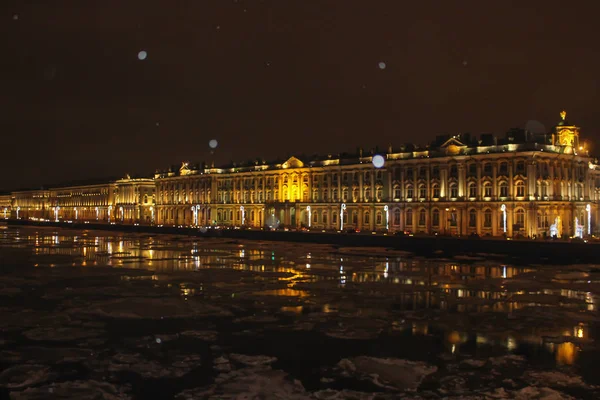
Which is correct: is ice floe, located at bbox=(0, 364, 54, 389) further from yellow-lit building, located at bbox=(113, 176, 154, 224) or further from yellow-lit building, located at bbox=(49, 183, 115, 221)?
yellow-lit building, located at bbox=(49, 183, 115, 221)

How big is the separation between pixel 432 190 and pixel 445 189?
2158mm

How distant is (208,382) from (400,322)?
31.0 feet

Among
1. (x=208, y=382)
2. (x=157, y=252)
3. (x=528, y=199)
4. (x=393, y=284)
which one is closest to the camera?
(x=208, y=382)

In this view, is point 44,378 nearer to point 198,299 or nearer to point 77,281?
point 198,299

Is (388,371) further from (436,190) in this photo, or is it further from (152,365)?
(436,190)

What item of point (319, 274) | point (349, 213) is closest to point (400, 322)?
point (319, 274)

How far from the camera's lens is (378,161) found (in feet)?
291

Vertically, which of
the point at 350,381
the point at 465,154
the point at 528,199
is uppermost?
the point at 465,154

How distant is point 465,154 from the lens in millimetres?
76625

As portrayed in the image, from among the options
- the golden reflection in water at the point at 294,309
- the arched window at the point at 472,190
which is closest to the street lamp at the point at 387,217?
the arched window at the point at 472,190

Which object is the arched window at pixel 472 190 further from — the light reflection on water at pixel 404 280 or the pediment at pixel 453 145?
the light reflection on water at pixel 404 280

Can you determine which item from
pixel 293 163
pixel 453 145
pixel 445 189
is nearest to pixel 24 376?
pixel 445 189

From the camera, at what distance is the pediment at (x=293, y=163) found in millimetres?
102600

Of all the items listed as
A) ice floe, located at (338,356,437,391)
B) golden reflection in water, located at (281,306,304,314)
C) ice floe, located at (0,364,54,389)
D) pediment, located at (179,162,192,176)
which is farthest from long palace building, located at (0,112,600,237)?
ice floe, located at (0,364,54,389)
